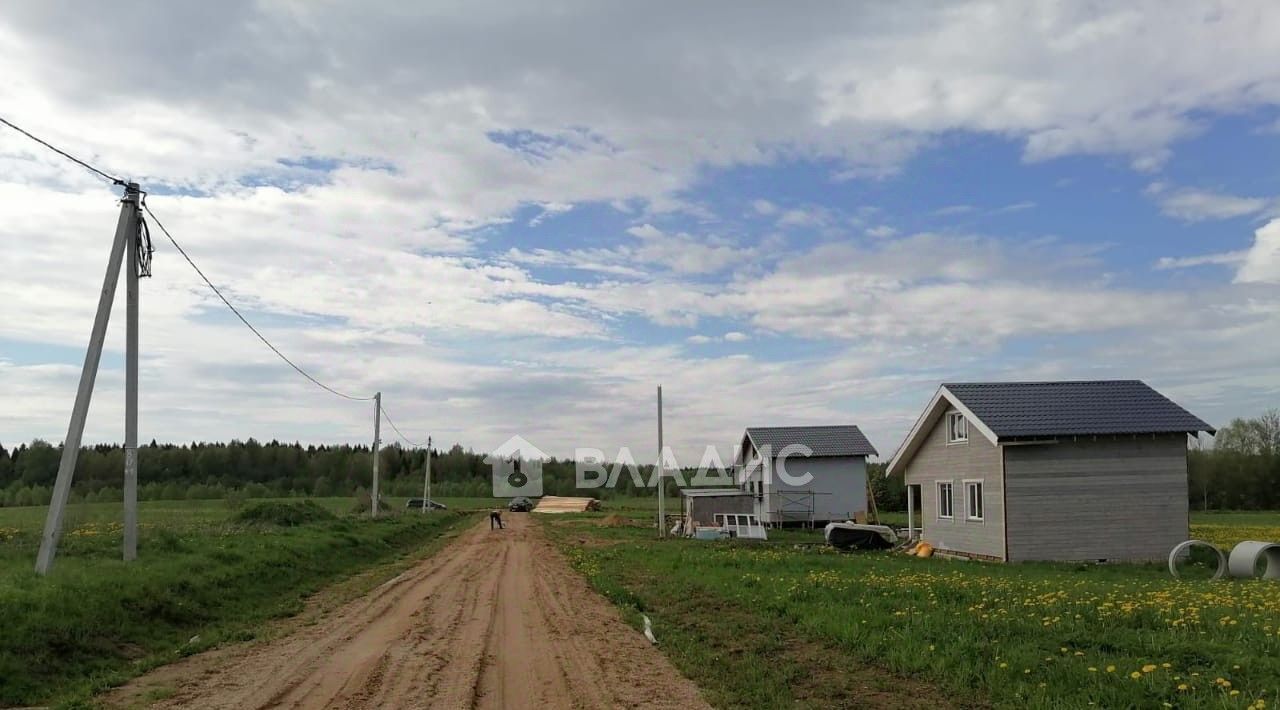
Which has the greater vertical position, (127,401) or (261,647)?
(127,401)

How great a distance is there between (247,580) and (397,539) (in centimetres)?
1832

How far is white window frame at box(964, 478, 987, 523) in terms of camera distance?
27250mm

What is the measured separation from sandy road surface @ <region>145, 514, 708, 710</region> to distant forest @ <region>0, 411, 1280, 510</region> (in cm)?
5239

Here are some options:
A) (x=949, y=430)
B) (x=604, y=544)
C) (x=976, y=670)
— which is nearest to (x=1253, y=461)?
(x=949, y=430)

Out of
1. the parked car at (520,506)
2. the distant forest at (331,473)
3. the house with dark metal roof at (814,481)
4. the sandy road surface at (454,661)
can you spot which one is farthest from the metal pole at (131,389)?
the parked car at (520,506)

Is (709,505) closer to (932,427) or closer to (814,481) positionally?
(814,481)

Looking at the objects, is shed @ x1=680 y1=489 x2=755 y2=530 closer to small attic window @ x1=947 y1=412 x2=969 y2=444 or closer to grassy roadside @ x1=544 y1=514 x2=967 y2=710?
small attic window @ x1=947 y1=412 x2=969 y2=444

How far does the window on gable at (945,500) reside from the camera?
29656 millimetres

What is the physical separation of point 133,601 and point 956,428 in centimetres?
2374

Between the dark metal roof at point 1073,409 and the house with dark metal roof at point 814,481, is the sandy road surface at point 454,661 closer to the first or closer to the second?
the dark metal roof at point 1073,409

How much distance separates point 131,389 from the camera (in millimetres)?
16781

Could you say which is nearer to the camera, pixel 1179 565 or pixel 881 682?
pixel 881 682

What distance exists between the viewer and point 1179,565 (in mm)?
22984

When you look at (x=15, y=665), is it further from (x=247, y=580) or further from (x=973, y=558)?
(x=973, y=558)
